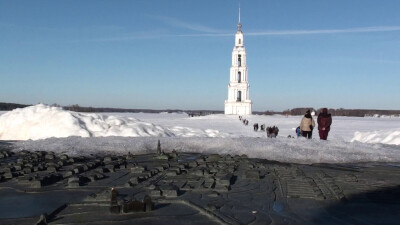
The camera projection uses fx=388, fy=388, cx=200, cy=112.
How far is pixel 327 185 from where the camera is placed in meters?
4.14

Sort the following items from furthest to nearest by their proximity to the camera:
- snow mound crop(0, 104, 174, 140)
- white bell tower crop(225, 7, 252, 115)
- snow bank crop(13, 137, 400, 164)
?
white bell tower crop(225, 7, 252, 115)
snow mound crop(0, 104, 174, 140)
snow bank crop(13, 137, 400, 164)

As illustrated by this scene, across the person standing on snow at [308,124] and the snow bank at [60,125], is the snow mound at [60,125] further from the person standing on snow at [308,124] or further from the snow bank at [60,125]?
the person standing on snow at [308,124]

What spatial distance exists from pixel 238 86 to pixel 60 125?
6517 centimetres

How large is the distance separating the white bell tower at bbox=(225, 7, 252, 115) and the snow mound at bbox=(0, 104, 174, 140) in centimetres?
6212

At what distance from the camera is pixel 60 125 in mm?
14516

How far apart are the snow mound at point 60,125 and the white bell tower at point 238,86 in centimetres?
6212

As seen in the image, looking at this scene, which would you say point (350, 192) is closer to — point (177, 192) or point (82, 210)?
point (177, 192)

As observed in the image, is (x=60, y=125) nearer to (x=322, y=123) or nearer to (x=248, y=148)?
(x=248, y=148)

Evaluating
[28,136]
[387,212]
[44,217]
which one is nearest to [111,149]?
[44,217]

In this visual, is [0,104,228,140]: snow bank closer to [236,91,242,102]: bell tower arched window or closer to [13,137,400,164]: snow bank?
[13,137,400,164]: snow bank

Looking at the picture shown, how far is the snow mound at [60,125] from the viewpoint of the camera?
14.1 m

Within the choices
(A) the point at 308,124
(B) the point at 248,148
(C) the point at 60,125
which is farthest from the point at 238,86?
(B) the point at 248,148

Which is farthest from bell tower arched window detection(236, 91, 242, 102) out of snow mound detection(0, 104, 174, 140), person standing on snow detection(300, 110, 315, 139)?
person standing on snow detection(300, 110, 315, 139)

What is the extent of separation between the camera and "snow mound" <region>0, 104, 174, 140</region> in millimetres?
14148
